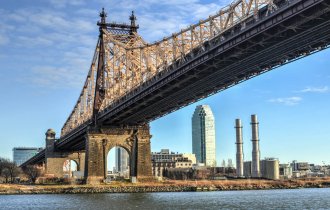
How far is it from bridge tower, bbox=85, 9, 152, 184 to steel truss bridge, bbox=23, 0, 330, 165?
306mm

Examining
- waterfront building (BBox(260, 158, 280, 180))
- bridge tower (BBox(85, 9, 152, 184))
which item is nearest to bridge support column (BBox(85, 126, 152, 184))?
bridge tower (BBox(85, 9, 152, 184))

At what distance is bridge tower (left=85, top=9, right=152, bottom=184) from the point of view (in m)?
81.1

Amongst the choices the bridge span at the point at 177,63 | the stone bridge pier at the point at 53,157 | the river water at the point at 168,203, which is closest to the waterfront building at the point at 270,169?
the stone bridge pier at the point at 53,157

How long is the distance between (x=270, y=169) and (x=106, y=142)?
100m

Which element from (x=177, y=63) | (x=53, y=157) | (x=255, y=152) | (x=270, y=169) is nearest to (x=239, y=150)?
(x=255, y=152)

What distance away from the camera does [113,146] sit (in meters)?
82.7

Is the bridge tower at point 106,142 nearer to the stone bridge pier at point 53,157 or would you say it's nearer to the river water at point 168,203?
the river water at point 168,203

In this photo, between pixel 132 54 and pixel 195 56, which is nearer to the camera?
pixel 195 56

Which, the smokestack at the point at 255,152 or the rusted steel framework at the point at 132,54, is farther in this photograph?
the smokestack at the point at 255,152

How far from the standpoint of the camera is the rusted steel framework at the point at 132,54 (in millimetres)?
44406

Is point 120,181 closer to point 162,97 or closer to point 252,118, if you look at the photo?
point 162,97

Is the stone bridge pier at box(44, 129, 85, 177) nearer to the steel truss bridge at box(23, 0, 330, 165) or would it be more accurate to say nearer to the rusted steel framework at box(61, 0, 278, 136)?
the rusted steel framework at box(61, 0, 278, 136)

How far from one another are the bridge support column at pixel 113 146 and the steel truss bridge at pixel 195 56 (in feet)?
4.76

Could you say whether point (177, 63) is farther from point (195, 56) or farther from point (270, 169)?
point (270, 169)
